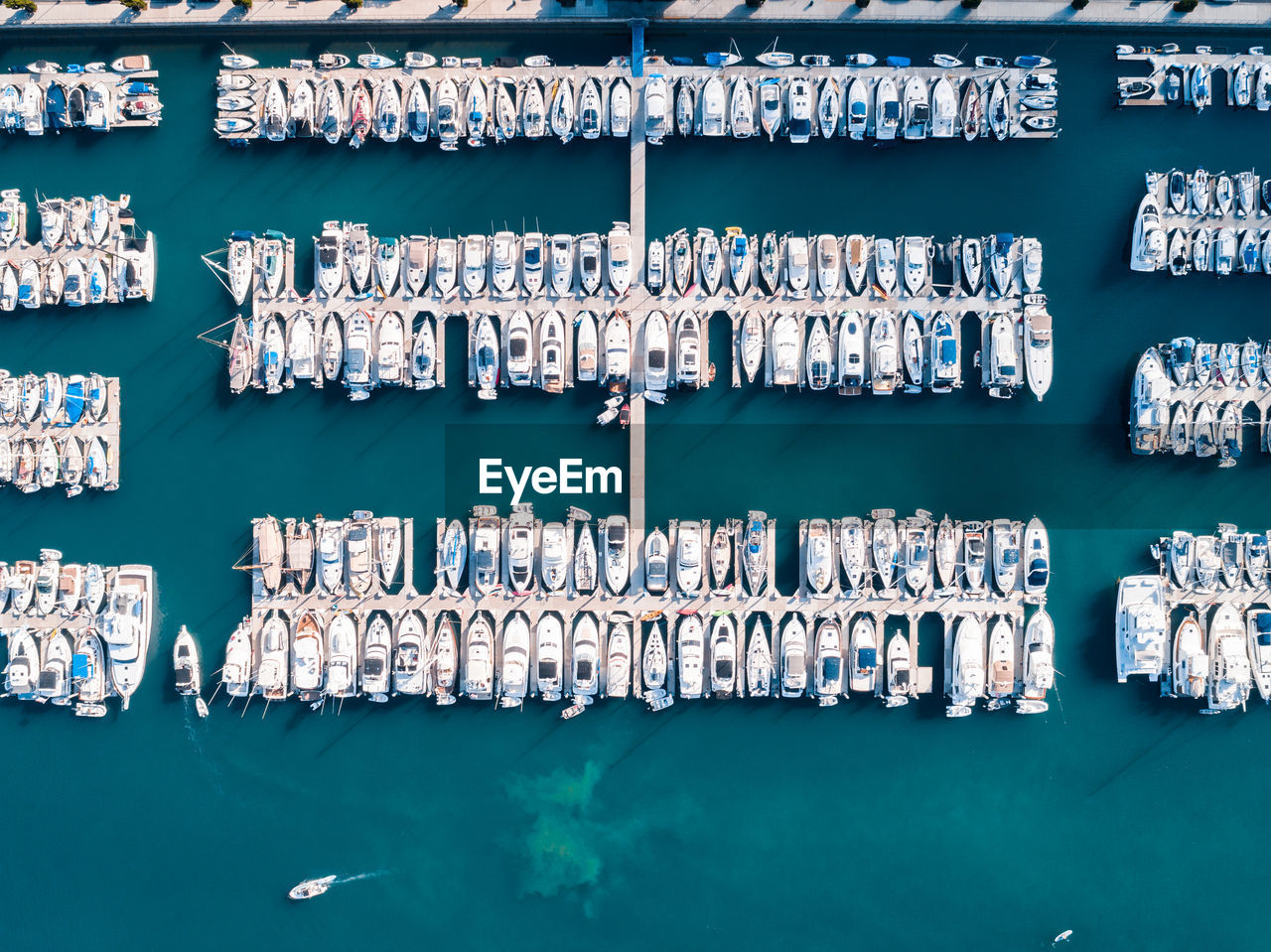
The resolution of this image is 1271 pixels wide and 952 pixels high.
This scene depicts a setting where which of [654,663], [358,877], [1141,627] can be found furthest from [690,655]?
[1141,627]

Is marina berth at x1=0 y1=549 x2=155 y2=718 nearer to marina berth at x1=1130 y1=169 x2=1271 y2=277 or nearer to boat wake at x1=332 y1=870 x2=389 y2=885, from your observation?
boat wake at x1=332 y1=870 x2=389 y2=885

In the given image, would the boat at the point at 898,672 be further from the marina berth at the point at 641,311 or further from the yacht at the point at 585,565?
the yacht at the point at 585,565

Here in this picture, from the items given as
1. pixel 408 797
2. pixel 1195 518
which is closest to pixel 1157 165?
pixel 1195 518

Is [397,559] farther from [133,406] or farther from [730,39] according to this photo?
[730,39]

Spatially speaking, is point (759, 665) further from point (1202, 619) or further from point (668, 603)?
point (1202, 619)

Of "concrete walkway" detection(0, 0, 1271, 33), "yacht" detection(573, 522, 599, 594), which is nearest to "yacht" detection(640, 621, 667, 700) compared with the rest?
"yacht" detection(573, 522, 599, 594)
